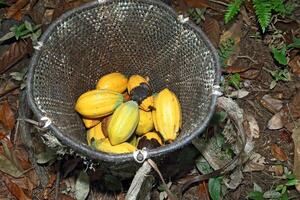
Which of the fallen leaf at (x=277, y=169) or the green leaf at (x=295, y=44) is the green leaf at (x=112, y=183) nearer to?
the fallen leaf at (x=277, y=169)

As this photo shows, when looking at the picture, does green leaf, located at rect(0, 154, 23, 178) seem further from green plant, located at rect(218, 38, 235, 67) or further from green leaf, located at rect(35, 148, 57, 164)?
green plant, located at rect(218, 38, 235, 67)

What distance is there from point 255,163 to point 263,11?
25.0 inches

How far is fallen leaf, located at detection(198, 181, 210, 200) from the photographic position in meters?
2.08

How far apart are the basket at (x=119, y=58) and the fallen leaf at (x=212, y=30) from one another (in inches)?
19.3

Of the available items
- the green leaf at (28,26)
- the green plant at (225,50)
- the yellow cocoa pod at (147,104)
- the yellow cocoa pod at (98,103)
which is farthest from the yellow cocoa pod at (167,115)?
the green leaf at (28,26)

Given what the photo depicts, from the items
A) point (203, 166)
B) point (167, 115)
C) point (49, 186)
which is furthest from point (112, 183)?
point (167, 115)

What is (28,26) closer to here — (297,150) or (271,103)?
(271,103)

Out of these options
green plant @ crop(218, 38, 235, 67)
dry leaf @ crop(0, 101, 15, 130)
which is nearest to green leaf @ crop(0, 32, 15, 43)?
dry leaf @ crop(0, 101, 15, 130)

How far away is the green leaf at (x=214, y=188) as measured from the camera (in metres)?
2.03

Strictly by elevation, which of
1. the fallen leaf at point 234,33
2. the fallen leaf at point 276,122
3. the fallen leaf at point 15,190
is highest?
the fallen leaf at point 234,33

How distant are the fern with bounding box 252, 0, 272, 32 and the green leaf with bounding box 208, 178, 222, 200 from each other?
0.66 metres

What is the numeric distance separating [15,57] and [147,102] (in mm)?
791

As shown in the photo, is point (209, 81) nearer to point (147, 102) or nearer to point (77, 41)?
point (147, 102)

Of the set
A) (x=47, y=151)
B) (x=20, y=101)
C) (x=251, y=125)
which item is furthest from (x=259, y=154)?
(x=20, y=101)
